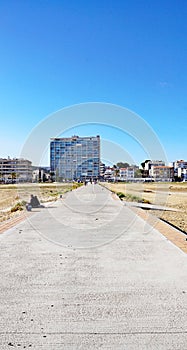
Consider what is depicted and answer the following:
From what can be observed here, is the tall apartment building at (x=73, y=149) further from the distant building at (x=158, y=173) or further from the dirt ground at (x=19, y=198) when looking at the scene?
the distant building at (x=158, y=173)

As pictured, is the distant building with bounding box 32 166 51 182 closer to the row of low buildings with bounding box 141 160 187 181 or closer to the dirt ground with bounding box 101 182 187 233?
the dirt ground with bounding box 101 182 187 233

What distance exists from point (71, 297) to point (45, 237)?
4.10 meters

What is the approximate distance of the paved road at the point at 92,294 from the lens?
115 inches

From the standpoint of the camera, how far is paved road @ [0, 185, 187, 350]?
2.92 meters

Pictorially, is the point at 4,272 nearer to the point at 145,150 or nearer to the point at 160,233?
the point at 160,233

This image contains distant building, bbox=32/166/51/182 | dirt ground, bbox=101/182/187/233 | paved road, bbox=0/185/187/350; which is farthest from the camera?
distant building, bbox=32/166/51/182

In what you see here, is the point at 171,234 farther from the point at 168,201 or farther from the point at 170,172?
the point at 170,172

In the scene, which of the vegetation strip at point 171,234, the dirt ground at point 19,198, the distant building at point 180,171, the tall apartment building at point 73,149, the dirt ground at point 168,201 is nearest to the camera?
the vegetation strip at point 171,234

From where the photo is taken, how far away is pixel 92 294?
158 inches

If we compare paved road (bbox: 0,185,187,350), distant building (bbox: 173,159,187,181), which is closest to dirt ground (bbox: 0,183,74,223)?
paved road (bbox: 0,185,187,350)

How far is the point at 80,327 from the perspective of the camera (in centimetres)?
311

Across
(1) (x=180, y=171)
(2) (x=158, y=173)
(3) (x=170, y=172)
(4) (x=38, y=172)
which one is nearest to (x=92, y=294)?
(4) (x=38, y=172)

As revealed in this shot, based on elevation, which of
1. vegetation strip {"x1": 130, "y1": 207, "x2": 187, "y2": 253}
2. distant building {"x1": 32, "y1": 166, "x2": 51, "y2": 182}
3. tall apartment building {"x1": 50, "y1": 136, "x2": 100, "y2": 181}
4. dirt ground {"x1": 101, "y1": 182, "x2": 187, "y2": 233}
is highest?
tall apartment building {"x1": 50, "y1": 136, "x2": 100, "y2": 181}

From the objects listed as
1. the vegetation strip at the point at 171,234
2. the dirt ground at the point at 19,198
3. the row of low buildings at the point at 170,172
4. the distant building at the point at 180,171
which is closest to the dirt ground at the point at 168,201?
the vegetation strip at the point at 171,234
